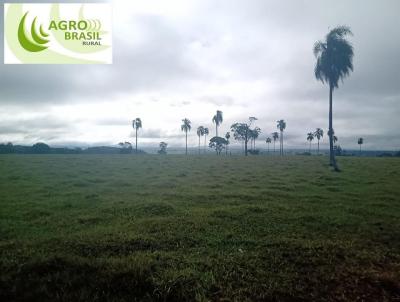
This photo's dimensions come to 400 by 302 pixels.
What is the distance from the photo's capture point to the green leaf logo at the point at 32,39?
38.9 ft

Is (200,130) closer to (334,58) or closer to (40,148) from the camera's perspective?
(40,148)

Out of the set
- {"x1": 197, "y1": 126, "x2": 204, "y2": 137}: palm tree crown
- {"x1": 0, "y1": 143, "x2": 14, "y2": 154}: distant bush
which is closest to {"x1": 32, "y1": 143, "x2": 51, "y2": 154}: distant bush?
{"x1": 0, "y1": 143, "x2": 14, "y2": 154}: distant bush

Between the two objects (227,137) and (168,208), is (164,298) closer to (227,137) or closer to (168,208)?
(168,208)

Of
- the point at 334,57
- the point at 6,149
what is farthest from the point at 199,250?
the point at 6,149

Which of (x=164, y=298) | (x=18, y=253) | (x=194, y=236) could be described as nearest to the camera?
(x=164, y=298)

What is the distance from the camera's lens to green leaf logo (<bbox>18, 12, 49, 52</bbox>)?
38.9 feet

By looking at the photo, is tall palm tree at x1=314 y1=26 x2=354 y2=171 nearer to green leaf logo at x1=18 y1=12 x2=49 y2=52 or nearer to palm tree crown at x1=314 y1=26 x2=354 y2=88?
palm tree crown at x1=314 y1=26 x2=354 y2=88

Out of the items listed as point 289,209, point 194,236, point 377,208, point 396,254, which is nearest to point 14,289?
point 194,236

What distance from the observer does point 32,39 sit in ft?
39.4

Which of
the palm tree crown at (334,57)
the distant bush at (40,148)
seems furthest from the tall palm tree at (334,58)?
the distant bush at (40,148)

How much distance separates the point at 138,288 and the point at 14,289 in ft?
8.65

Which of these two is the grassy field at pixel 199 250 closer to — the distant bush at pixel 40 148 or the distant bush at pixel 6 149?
the distant bush at pixel 40 148

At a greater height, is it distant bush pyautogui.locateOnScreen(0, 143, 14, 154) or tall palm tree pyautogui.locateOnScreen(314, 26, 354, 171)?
tall palm tree pyautogui.locateOnScreen(314, 26, 354, 171)

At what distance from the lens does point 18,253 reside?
7867mm
